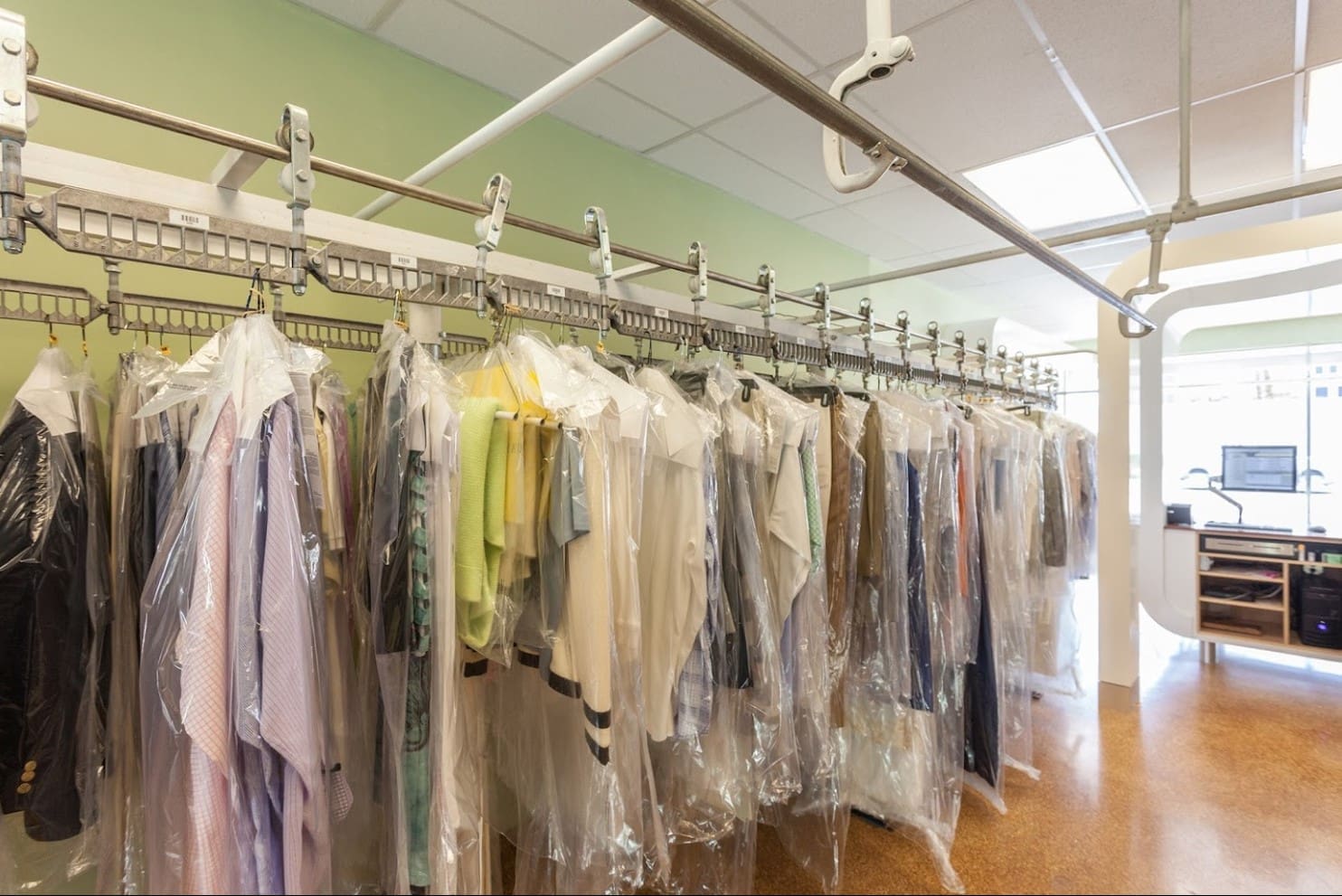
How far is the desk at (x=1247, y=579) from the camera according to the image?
359cm

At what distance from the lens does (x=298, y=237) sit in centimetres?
93

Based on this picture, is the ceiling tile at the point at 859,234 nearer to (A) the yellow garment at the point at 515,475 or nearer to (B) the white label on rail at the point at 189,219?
(A) the yellow garment at the point at 515,475

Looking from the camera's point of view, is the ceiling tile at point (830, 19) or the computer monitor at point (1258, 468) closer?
the ceiling tile at point (830, 19)

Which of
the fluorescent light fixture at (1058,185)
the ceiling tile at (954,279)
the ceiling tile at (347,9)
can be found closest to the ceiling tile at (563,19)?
the ceiling tile at (347,9)

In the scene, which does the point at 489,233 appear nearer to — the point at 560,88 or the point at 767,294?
the point at 560,88

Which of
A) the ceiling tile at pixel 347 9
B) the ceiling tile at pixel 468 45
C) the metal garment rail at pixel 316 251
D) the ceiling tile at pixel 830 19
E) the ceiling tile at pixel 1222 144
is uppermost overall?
the ceiling tile at pixel 1222 144

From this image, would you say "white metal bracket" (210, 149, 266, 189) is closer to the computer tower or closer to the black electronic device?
the black electronic device

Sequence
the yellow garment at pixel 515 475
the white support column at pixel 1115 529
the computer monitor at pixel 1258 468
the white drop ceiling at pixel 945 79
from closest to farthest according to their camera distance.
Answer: the yellow garment at pixel 515 475, the white drop ceiling at pixel 945 79, the white support column at pixel 1115 529, the computer monitor at pixel 1258 468

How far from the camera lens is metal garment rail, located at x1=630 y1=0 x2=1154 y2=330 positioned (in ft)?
2.28

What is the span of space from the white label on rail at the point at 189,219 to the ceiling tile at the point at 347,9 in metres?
1.25

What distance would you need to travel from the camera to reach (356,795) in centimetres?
102

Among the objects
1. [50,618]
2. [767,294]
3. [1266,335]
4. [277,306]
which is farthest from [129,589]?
[1266,335]

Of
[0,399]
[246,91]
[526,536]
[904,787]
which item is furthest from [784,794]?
[246,91]

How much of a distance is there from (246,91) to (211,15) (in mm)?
185
